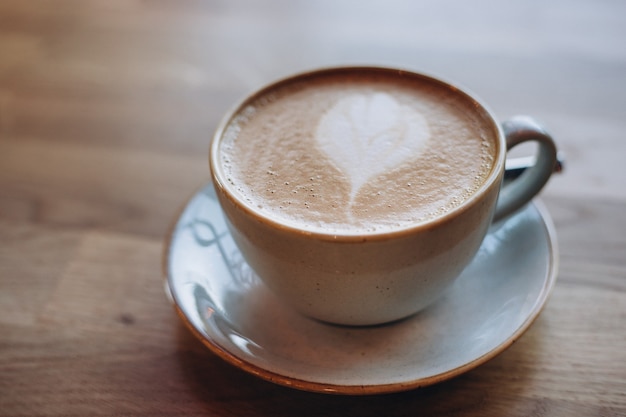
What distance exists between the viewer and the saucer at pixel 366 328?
57 centimetres

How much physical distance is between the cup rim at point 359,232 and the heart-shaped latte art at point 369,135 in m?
0.05

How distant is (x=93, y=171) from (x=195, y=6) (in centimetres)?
57

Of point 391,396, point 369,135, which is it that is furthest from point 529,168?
point 391,396

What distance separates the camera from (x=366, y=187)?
63 centimetres

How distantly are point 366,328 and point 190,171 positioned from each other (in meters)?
0.43

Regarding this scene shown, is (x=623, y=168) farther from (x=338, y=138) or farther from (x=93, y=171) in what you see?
(x=93, y=171)

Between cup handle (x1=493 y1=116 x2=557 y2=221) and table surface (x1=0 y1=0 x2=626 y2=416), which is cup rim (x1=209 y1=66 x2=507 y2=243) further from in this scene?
table surface (x1=0 y1=0 x2=626 y2=416)

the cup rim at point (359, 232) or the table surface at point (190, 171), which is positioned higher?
the cup rim at point (359, 232)

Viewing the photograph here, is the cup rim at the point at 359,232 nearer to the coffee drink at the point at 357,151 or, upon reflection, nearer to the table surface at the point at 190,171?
the coffee drink at the point at 357,151

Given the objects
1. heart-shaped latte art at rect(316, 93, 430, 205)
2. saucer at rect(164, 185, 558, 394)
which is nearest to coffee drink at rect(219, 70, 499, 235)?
heart-shaped latte art at rect(316, 93, 430, 205)

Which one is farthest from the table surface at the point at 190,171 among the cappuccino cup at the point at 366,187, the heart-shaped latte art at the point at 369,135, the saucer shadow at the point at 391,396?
the heart-shaped latte art at the point at 369,135

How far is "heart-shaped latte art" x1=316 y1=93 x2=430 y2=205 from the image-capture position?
66cm

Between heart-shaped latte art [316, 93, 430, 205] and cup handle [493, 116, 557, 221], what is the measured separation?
0.30 ft

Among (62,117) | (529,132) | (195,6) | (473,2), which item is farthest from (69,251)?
(473,2)
